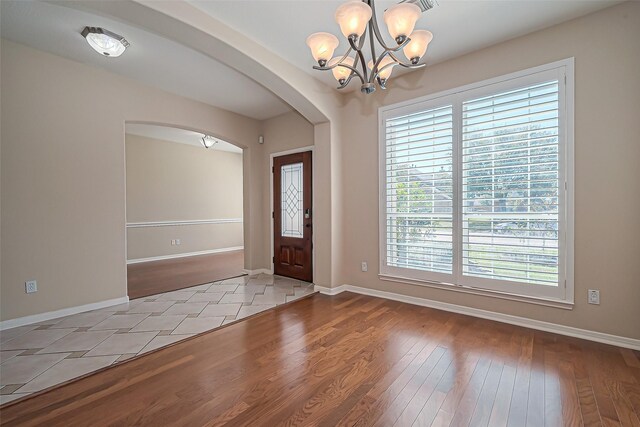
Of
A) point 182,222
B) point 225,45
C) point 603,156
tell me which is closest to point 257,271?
point 182,222

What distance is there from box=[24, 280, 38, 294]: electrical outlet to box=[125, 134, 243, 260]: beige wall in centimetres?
344

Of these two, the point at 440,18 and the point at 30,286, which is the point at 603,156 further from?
the point at 30,286

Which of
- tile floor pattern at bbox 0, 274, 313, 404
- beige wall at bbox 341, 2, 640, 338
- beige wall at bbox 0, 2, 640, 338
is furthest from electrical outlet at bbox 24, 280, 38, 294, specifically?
beige wall at bbox 341, 2, 640, 338

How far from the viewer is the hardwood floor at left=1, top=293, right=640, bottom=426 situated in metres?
1.68

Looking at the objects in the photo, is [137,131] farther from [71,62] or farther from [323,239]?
[323,239]

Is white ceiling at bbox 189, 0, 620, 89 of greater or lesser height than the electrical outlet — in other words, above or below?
above

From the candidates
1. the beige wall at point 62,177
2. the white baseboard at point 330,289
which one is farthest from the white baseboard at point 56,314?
the white baseboard at point 330,289

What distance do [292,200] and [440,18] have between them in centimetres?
339

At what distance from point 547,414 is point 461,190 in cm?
215

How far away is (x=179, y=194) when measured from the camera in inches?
287

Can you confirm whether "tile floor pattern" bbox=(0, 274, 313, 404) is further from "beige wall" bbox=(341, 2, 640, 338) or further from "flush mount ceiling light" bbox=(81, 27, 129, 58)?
"beige wall" bbox=(341, 2, 640, 338)

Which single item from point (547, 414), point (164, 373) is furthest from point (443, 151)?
point (164, 373)

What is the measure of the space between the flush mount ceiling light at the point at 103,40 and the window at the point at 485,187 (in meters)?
3.12

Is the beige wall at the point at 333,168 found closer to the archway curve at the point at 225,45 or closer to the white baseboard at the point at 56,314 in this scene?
the white baseboard at the point at 56,314
